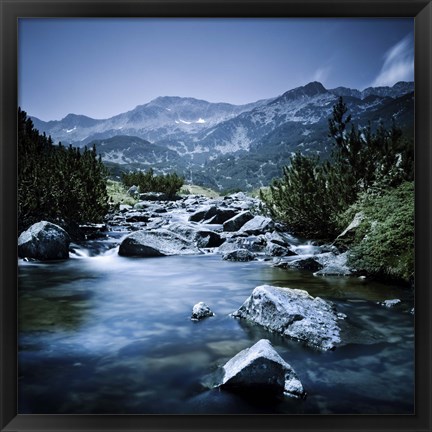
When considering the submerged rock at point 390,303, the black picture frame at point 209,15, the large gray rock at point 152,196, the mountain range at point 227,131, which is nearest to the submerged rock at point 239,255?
the mountain range at point 227,131

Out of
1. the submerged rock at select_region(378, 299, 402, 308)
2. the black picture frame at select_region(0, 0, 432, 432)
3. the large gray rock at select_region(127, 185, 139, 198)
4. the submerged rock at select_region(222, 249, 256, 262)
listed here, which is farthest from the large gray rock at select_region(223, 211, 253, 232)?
the black picture frame at select_region(0, 0, 432, 432)

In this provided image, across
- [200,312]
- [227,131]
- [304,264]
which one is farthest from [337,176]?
[200,312]

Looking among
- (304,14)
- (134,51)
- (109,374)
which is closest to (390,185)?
(304,14)

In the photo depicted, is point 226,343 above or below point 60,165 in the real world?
below

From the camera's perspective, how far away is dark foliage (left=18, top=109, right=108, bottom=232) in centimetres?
320

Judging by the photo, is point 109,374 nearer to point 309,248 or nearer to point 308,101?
point 309,248

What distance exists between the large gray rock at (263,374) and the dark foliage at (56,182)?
2019 mm

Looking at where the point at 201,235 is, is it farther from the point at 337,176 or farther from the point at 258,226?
the point at 337,176

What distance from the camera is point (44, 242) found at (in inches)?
149

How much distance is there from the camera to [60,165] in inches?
162

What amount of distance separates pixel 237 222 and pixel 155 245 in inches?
45.5

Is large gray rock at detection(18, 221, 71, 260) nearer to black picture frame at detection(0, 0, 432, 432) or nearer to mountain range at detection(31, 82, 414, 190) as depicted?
black picture frame at detection(0, 0, 432, 432)

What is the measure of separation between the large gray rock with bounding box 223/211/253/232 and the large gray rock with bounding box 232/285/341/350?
191cm

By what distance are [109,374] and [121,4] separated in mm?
2742
